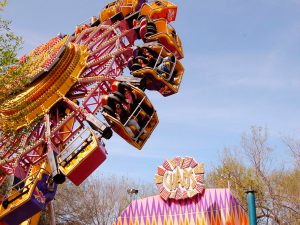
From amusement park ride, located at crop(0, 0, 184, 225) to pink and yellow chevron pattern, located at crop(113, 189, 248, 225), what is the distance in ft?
15.6

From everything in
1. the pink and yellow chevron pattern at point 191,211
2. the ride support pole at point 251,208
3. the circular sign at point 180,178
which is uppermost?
the circular sign at point 180,178

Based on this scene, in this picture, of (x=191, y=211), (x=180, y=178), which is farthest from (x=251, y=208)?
(x=180, y=178)

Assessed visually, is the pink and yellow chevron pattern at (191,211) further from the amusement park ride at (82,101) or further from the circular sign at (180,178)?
the amusement park ride at (82,101)

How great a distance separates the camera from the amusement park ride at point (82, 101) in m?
12.8

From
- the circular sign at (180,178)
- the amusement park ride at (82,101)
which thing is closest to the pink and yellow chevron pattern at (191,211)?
the circular sign at (180,178)

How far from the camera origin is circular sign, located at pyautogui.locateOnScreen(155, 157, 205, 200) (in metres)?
17.6

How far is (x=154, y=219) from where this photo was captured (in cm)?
1770

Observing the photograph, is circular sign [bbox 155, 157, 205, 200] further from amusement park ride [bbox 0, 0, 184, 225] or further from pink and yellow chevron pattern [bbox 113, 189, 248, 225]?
amusement park ride [bbox 0, 0, 184, 225]

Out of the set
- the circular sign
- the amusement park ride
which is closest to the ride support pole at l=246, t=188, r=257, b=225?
the amusement park ride

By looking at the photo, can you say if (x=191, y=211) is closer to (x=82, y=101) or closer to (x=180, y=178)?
(x=180, y=178)

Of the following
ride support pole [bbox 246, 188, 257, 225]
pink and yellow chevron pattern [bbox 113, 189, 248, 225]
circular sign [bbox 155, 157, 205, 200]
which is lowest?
ride support pole [bbox 246, 188, 257, 225]

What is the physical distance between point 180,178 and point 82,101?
585 centimetres

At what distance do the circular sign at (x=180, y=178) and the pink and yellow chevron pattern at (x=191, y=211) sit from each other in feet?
0.88

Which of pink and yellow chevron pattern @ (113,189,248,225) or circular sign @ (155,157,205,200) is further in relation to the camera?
circular sign @ (155,157,205,200)
